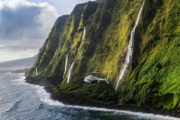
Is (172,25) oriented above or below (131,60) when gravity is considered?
above

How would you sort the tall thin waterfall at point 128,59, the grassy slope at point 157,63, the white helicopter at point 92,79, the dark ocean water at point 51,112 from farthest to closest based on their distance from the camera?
the white helicopter at point 92,79
the tall thin waterfall at point 128,59
the grassy slope at point 157,63
the dark ocean water at point 51,112

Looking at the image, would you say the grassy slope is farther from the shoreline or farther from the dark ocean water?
the dark ocean water

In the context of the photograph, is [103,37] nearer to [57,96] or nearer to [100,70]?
[100,70]

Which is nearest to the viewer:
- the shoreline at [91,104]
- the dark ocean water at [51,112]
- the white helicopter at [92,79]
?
the shoreline at [91,104]

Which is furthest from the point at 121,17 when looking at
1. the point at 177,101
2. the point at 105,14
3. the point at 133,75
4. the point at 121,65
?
the point at 177,101

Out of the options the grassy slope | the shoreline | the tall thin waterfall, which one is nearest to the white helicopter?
the tall thin waterfall

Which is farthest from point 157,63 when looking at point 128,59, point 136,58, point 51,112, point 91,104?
point 51,112

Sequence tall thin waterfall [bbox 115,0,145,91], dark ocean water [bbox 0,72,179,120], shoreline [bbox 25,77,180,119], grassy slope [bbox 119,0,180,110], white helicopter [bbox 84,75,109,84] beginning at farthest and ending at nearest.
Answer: white helicopter [bbox 84,75,109,84] → tall thin waterfall [bbox 115,0,145,91] → grassy slope [bbox 119,0,180,110] → dark ocean water [bbox 0,72,179,120] → shoreline [bbox 25,77,180,119]

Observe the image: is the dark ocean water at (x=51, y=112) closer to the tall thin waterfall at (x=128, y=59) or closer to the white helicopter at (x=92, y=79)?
the white helicopter at (x=92, y=79)

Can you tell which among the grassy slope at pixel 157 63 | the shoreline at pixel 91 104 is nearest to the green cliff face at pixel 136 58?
the grassy slope at pixel 157 63

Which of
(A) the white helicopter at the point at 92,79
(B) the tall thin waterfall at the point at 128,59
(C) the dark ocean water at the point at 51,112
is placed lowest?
(C) the dark ocean water at the point at 51,112

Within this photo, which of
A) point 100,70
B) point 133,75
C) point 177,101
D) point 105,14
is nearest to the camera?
point 177,101
